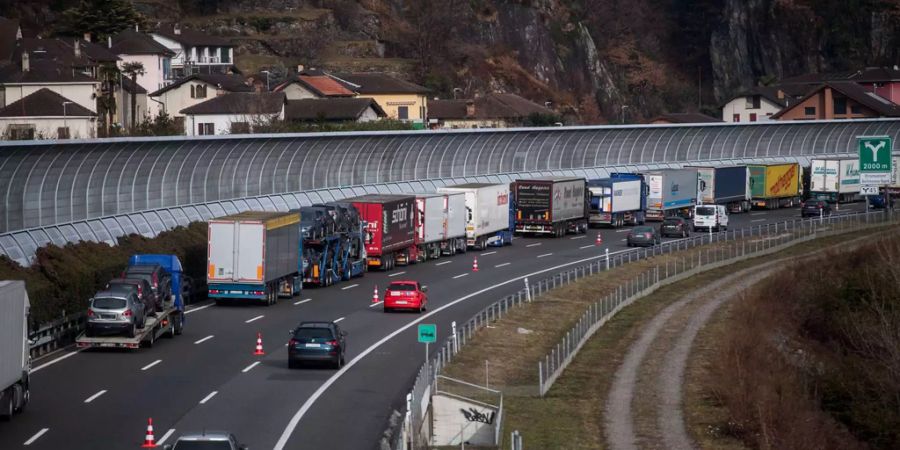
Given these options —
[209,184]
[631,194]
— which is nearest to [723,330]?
[209,184]

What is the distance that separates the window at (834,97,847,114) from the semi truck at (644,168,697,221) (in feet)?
163

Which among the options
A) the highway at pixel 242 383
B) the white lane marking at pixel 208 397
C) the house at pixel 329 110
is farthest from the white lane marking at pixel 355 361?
the house at pixel 329 110

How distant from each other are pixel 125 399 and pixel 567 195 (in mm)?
48909

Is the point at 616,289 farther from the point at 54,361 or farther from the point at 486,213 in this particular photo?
the point at 54,361

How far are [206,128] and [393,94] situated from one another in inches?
787

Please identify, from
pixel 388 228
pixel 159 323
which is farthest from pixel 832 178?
pixel 159 323

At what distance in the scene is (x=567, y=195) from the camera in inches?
3142

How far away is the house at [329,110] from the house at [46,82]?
17056mm

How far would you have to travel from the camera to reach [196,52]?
126438 mm

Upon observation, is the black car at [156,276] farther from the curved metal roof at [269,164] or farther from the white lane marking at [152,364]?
the curved metal roof at [269,164]

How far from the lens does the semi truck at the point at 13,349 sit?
96.0 ft

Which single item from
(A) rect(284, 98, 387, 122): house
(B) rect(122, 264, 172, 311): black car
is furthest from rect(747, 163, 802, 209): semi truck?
(B) rect(122, 264, 172, 311): black car

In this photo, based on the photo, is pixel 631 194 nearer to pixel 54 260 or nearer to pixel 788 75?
pixel 54 260

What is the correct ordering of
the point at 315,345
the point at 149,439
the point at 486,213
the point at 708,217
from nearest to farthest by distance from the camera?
the point at 149,439 < the point at 315,345 < the point at 486,213 < the point at 708,217
